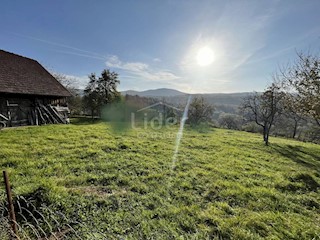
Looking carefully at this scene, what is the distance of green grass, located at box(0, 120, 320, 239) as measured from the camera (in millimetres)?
3291

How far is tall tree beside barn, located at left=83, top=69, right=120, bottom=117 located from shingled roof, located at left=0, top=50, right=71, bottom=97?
30.8 feet

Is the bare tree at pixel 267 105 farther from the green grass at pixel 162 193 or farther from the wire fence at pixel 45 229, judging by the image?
the wire fence at pixel 45 229

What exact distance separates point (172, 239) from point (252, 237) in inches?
53.9

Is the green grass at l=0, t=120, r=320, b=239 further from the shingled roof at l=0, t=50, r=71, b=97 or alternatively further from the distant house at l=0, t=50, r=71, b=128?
the shingled roof at l=0, t=50, r=71, b=97

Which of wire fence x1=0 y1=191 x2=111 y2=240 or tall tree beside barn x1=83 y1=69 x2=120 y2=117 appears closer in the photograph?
wire fence x1=0 y1=191 x2=111 y2=240

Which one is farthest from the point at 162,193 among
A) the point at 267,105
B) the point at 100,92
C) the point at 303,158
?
the point at 100,92

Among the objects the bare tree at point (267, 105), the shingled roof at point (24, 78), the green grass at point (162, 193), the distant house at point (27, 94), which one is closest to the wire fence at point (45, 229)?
the green grass at point (162, 193)

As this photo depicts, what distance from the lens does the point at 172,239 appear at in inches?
116

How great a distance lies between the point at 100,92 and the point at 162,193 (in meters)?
24.5

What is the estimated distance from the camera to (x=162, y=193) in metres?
4.46

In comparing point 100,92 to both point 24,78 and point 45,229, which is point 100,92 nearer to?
point 24,78

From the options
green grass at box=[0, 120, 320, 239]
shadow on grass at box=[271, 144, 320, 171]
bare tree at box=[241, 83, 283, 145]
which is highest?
bare tree at box=[241, 83, 283, 145]

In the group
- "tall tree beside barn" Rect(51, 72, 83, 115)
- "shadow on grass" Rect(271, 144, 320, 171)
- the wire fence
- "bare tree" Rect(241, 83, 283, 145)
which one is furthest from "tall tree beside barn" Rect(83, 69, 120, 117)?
the wire fence

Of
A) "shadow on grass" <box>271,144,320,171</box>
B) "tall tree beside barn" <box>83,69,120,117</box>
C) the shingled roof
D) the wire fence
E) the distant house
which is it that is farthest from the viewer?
"tall tree beside barn" <box>83,69,120,117</box>
